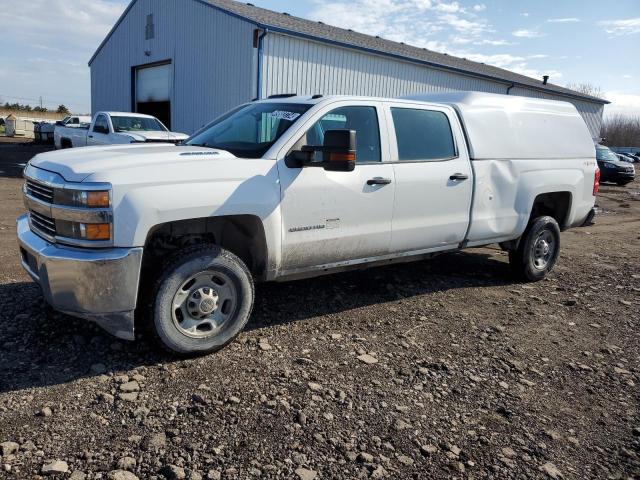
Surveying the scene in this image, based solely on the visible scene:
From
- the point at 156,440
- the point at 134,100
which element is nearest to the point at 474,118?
the point at 156,440

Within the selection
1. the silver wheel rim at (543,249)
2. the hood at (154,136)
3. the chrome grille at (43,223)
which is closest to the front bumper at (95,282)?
the chrome grille at (43,223)

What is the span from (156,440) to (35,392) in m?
0.97

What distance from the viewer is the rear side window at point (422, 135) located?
4.84m

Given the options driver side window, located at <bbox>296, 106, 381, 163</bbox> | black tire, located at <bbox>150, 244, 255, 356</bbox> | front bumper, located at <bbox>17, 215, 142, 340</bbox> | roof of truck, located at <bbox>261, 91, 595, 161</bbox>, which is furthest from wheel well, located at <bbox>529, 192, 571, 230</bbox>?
front bumper, located at <bbox>17, 215, 142, 340</bbox>

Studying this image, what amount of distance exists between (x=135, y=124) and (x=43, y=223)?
474 inches

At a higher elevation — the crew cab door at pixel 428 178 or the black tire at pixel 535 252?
the crew cab door at pixel 428 178

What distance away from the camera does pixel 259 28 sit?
1448 cm

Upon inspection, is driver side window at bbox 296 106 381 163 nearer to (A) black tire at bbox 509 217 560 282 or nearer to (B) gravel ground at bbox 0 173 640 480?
(B) gravel ground at bbox 0 173 640 480

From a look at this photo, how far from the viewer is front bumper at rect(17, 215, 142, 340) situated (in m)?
3.33

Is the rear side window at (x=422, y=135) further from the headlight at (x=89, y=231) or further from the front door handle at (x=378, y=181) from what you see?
the headlight at (x=89, y=231)

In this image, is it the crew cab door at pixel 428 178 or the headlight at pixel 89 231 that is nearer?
the headlight at pixel 89 231

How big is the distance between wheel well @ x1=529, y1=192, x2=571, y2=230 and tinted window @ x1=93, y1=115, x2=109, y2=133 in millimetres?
11988

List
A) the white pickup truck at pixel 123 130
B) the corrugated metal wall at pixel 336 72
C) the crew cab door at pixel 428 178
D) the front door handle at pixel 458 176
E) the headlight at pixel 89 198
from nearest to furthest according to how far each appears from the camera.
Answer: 1. the headlight at pixel 89 198
2. the crew cab door at pixel 428 178
3. the front door handle at pixel 458 176
4. the white pickup truck at pixel 123 130
5. the corrugated metal wall at pixel 336 72

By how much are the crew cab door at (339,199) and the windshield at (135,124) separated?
1146 centimetres
